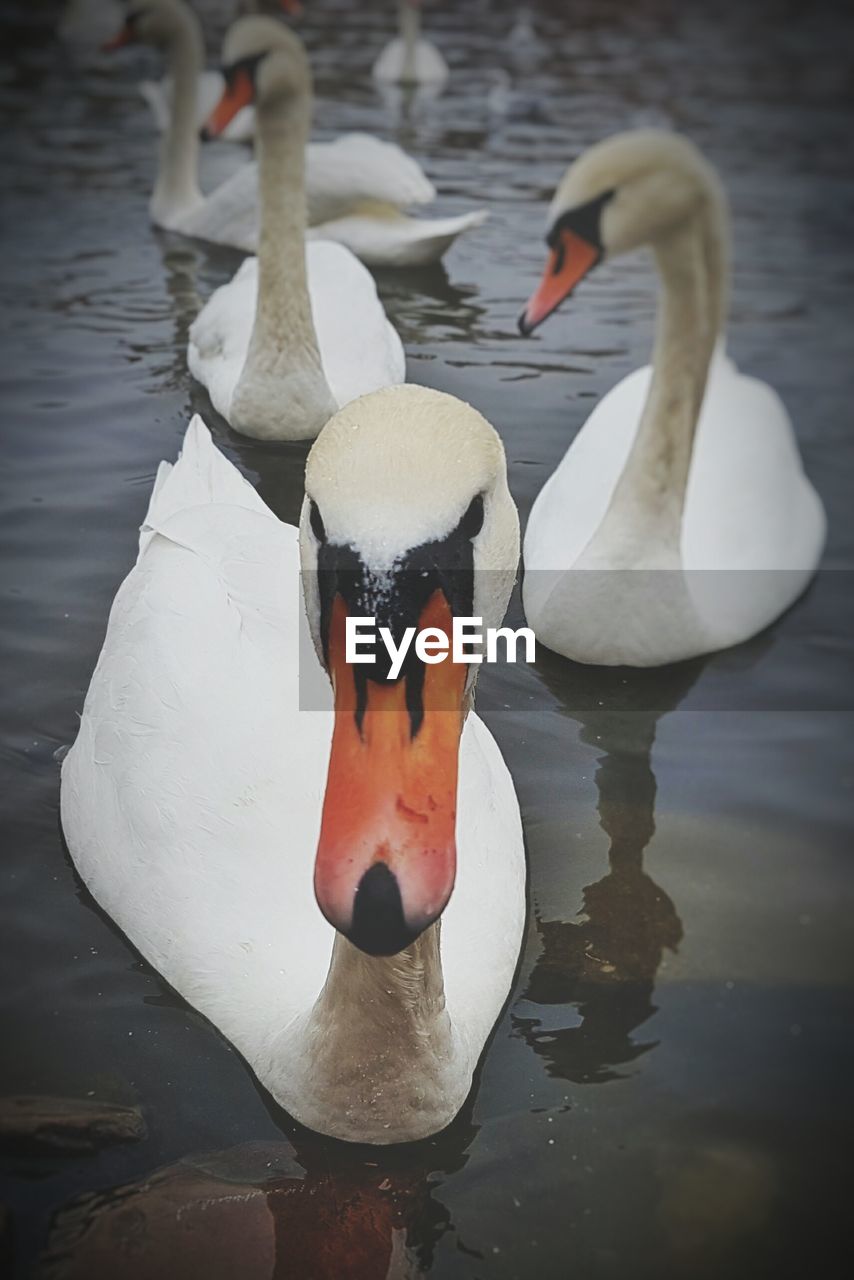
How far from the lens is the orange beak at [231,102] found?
582cm

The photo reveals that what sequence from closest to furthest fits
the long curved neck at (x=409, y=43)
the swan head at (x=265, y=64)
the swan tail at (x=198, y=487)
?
the swan tail at (x=198, y=487) → the swan head at (x=265, y=64) → the long curved neck at (x=409, y=43)

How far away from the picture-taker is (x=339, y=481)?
1.84 meters

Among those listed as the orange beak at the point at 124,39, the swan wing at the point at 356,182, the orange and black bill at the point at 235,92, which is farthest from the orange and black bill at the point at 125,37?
the orange and black bill at the point at 235,92

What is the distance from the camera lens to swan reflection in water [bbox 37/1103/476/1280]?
2.30 meters

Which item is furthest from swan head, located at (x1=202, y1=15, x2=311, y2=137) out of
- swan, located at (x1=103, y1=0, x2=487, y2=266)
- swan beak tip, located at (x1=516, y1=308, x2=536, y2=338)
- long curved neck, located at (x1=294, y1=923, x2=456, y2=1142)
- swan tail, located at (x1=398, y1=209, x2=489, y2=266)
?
long curved neck, located at (x1=294, y1=923, x2=456, y2=1142)

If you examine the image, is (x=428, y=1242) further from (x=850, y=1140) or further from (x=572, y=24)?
(x=572, y=24)

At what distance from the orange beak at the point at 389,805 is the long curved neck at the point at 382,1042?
1.77ft

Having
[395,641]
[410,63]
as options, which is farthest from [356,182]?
[410,63]

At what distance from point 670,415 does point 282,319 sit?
1980 millimetres

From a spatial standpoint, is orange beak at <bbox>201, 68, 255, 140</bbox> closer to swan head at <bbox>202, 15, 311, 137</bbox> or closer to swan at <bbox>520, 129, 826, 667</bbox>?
swan head at <bbox>202, 15, 311, 137</bbox>

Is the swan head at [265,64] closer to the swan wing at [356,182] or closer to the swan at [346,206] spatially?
the swan at [346,206]

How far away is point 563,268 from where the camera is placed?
380cm

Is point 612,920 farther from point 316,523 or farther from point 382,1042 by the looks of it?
point 316,523

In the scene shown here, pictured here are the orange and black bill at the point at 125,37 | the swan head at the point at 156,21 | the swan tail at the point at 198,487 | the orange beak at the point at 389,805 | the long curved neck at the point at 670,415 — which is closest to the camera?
the orange beak at the point at 389,805
